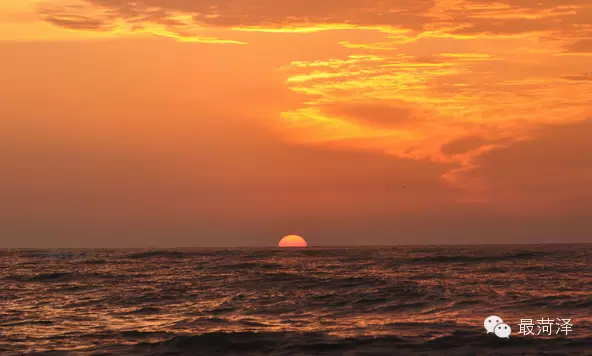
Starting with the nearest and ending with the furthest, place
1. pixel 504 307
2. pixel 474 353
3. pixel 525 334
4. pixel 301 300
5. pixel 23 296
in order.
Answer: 1. pixel 474 353
2. pixel 525 334
3. pixel 504 307
4. pixel 301 300
5. pixel 23 296

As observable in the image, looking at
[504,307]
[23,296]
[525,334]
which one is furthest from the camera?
[23,296]

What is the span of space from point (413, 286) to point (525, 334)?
50.3 ft

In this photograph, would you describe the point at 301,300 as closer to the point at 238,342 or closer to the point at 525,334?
the point at 238,342

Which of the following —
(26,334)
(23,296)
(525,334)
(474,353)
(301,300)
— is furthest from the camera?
(23,296)

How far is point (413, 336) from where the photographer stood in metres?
22.1

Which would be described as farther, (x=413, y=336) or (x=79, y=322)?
(x=79, y=322)

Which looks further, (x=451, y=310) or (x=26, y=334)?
(x=451, y=310)

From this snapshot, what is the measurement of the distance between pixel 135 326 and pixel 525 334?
46.3 ft

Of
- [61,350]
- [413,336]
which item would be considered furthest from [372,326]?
[61,350]

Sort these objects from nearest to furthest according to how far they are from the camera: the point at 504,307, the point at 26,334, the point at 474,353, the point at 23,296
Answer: the point at 474,353 < the point at 26,334 < the point at 504,307 < the point at 23,296

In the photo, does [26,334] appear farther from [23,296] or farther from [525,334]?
[525,334]

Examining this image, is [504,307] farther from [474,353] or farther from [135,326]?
[135,326]

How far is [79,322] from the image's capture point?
26.3 meters

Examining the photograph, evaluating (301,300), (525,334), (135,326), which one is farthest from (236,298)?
(525,334)
